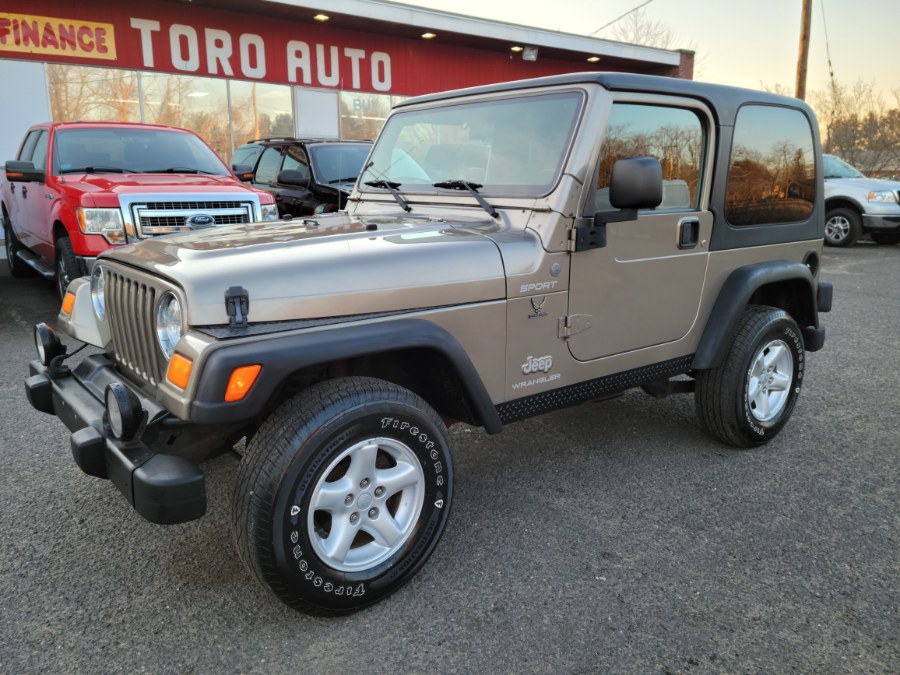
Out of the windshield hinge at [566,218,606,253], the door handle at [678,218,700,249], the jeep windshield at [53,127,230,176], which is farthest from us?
the jeep windshield at [53,127,230,176]

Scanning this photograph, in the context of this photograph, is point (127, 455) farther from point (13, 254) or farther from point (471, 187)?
point (13, 254)

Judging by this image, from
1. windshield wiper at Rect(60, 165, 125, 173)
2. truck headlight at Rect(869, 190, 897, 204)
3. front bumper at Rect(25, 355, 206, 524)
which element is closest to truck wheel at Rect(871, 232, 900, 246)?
truck headlight at Rect(869, 190, 897, 204)

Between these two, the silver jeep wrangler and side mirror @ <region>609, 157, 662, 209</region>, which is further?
side mirror @ <region>609, 157, 662, 209</region>

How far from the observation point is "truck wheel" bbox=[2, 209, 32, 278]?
858cm

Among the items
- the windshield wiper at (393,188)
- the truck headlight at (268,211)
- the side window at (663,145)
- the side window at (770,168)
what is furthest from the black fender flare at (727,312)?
the truck headlight at (268,211)

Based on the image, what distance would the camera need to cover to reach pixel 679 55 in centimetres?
1866

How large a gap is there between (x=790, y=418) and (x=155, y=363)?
12.6 ft

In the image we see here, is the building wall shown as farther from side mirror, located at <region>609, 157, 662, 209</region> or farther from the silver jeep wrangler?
side mirror, located at <region>609, 157, 662, 209</region>

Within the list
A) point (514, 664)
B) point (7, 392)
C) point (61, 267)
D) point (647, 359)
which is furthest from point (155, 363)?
point (61, 267)

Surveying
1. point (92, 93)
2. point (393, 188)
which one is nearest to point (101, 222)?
point (393, 188)

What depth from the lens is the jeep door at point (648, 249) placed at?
295cm

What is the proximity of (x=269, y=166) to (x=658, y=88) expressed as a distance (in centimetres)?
733

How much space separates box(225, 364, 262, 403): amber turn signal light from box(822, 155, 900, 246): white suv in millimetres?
13637

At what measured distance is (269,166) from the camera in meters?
9.41
